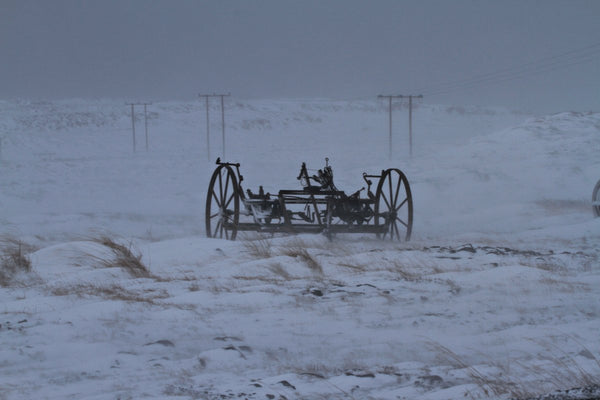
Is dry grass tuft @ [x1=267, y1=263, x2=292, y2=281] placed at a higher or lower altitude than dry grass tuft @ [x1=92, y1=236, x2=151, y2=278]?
lower

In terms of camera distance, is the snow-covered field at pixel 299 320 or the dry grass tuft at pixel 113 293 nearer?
the snow-covered field at pixel 299 320

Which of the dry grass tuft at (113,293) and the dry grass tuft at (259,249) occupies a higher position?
the dry grass tuft at (113,293)

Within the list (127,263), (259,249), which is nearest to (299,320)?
(127,263)

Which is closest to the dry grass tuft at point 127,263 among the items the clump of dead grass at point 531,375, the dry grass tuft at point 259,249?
the dry grass tuft at point 259,249

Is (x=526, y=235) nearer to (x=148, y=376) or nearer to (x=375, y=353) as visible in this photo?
(x=375, y=353)

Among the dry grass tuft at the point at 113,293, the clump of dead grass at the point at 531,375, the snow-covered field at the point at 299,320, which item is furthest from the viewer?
the dry grass tuft at the point at 113,293

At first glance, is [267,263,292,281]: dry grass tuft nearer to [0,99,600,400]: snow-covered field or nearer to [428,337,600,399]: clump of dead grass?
[0,99,600,400]: snow-covered field

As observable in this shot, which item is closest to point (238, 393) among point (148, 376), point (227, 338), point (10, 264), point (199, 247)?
point (148, 376)

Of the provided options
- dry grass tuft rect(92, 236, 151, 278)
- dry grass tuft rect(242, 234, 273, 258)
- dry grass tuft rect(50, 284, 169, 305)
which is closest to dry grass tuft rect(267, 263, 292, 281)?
dry grass tuft rect(242, 234, 273, 258)

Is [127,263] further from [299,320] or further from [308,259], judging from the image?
[299,320]

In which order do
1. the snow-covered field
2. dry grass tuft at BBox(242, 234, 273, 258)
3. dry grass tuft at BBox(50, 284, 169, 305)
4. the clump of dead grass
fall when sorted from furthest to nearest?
dry grass tuft at BBox(242, 234, 273, 258)
dry grass tuft at BBox(50, 284, 169, 305)
the snow-covered field
the clump of dead grass

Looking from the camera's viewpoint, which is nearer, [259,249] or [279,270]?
[279,270]

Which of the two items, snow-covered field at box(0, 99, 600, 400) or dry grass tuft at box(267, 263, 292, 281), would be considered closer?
snow-covered field at box(0, 99, 600, 400)

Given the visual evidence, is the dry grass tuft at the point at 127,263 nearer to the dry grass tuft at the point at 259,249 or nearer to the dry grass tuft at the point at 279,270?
the dry grass tuft at the point at 279,270
